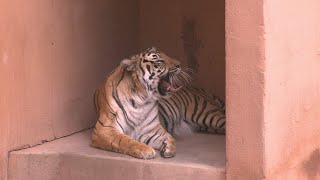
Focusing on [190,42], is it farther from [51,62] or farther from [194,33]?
[51,62]

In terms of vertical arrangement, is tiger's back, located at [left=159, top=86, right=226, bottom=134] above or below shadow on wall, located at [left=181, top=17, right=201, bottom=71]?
below

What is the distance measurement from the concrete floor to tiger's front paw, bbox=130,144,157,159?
4 centimetres

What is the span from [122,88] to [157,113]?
385 millimetres

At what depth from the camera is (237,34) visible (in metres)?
4.33

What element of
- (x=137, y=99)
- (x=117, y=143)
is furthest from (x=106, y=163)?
(x=137, y=99)

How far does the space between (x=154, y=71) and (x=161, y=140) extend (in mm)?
549

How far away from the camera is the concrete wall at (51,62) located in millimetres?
5160

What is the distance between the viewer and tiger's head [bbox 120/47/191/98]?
539 centimetres

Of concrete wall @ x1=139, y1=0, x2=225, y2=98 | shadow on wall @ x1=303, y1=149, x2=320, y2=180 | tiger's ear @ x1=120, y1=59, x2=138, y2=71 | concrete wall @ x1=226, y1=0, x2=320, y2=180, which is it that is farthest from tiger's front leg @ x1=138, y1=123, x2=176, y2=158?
concrete wall @ x1=139, y1=0, x2=225, y2=98

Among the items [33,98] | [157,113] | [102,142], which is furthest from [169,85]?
[33,98]

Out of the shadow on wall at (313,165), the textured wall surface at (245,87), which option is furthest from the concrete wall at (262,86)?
the shadow on wall at (313,165)

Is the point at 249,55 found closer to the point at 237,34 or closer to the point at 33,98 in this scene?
the point at 237,34

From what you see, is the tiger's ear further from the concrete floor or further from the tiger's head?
the concrete floor

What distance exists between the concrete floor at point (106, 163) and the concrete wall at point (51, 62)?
0.49ft
